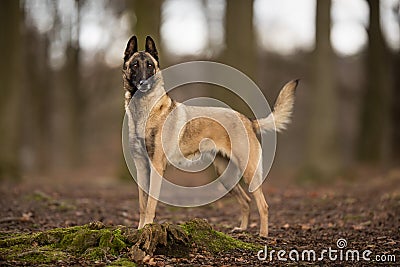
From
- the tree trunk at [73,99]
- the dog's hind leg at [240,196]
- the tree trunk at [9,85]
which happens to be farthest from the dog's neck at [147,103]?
the tree trunk at [73,99]

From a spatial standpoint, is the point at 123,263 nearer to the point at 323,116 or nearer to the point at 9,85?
the point at 9,85

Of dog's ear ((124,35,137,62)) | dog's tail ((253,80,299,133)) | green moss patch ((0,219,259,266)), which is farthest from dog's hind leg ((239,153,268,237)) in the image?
dog's ear ((124,35,137,62))

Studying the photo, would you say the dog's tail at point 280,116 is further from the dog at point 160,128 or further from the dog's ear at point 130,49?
the dog's ear at point 130,49

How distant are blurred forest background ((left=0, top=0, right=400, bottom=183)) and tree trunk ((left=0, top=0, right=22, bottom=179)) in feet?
0.09

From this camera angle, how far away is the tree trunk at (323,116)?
50.2 ft

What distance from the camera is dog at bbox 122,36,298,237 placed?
680 cm

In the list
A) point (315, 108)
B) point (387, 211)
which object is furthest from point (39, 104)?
point (387, 211)

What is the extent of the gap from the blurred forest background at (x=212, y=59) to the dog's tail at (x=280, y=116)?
17.3ft

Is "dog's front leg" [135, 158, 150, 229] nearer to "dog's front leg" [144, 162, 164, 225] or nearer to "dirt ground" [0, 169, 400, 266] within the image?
"dog's front leg" [144, 162, 164, 225]

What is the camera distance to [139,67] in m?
6.81

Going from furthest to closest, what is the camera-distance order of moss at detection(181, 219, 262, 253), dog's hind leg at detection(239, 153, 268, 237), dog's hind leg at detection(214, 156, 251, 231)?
dog's hind leg at detection(214, 156, 251, 231) < dog's hind leg at detection(239, 153, 268, 237) < moss at detection(181, 219, 262, 253)

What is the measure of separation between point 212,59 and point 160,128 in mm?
Answer: 14055

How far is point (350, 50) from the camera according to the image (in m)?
26.0

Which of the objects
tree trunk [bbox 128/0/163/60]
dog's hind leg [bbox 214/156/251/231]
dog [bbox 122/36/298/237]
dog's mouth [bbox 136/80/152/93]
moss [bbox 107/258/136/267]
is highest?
tree trunk [bbox 128/0/163/60]
